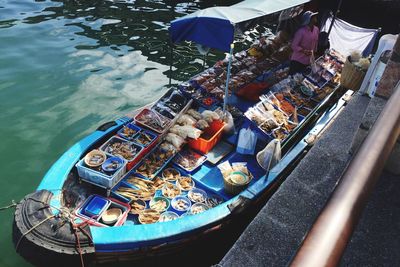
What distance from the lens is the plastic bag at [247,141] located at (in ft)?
23.7

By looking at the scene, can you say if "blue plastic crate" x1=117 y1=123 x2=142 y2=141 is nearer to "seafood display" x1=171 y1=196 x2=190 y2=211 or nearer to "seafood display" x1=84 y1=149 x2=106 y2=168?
"seafood display" x1=84 y1=149 x2=106 y2=168

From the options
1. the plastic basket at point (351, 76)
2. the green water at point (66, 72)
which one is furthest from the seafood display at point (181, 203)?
the plastic basket at point (351, 76)

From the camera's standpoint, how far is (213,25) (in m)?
6.60

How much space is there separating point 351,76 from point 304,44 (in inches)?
74.1

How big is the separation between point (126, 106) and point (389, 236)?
30.3ft

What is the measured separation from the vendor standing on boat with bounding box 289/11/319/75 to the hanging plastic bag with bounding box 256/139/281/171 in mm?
4959

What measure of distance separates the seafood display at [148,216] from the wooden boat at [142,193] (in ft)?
0.06

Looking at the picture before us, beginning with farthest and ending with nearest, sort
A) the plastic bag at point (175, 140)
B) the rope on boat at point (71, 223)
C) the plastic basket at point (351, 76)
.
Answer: the plastic basket at point (351, 76), the plastic bag at point (175, 140), the rope on boat at point (71, 223)

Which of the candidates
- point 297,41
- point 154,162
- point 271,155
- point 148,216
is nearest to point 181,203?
point 148,216

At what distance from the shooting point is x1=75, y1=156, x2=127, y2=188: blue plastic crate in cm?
580

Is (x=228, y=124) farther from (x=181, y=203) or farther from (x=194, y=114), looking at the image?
(x=181, y=203)

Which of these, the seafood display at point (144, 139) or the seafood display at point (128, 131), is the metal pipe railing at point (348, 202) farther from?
the seafood display at point (128, 131)

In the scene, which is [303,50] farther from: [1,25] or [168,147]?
[1,25]

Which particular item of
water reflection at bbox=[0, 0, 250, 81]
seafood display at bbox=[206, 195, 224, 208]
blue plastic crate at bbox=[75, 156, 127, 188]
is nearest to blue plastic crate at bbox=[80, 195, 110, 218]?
blue plastic crate at bbox=[75, 156, 127, 188]
